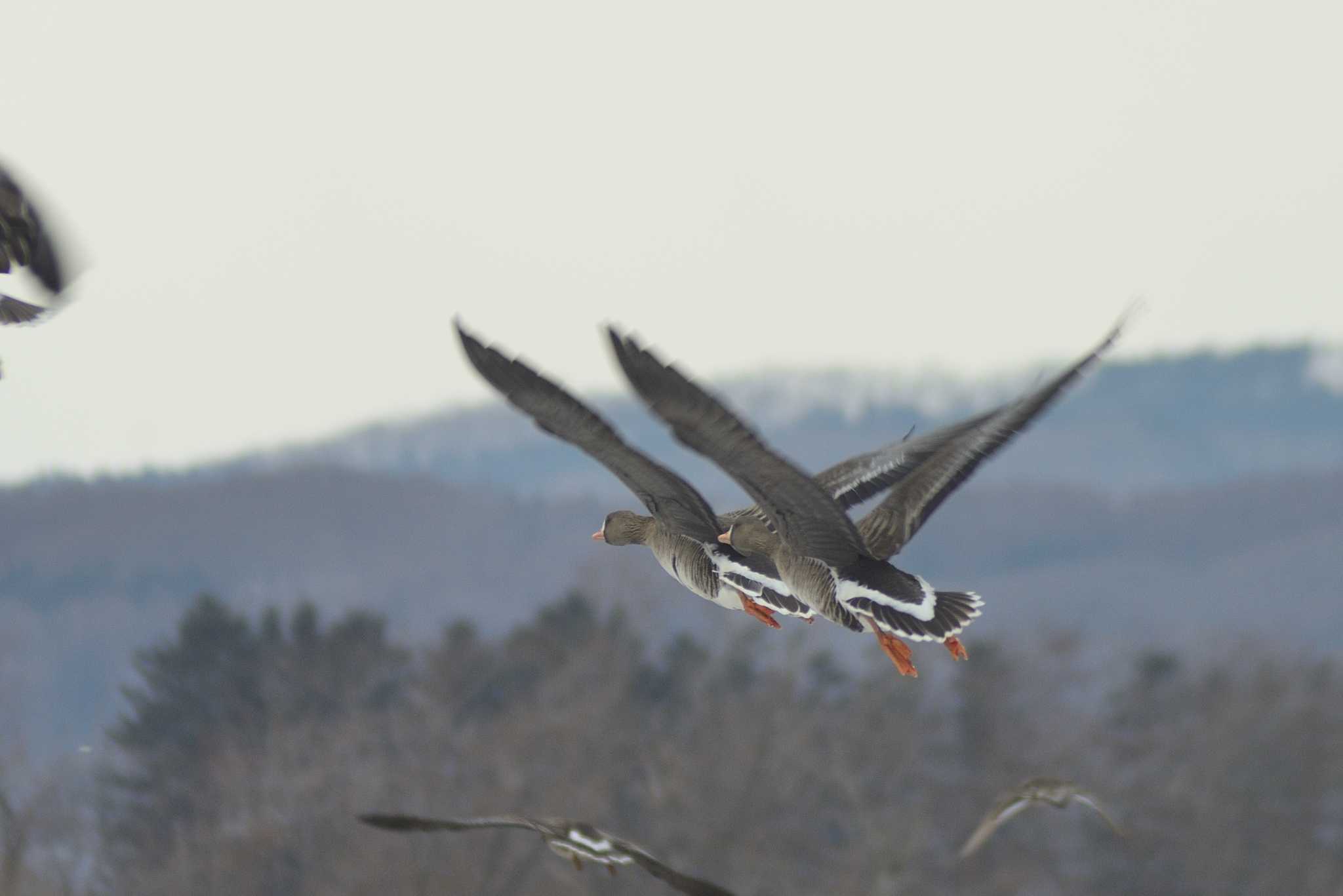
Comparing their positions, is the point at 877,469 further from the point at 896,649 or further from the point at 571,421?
the point at 571,421

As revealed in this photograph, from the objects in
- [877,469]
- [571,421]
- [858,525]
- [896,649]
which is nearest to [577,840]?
[571,421]

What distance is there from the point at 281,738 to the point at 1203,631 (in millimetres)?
96242

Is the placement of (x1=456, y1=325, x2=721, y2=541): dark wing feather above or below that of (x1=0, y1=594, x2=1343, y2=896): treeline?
below

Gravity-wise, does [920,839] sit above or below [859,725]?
below

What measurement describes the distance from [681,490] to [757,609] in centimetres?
68

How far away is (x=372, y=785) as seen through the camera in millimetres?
75062

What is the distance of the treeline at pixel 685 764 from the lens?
72500 mm

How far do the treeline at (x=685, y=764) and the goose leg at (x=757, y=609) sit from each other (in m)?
64.0

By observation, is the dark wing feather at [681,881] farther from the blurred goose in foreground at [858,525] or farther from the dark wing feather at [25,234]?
the dark wing feather at [25,234]

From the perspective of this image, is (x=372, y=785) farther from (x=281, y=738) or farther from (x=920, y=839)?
(x=920, y=839)

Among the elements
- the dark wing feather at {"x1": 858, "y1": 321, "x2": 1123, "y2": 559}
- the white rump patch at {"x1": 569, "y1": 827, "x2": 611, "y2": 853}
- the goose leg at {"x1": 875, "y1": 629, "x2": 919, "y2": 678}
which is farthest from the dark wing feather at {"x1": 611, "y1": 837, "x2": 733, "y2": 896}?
the dark wing feather at {"x1": 858, "y1": 321, "x2": 1123, "y2": 559}

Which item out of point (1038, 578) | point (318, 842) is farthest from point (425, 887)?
point (1038, 578)

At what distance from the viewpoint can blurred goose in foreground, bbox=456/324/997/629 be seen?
4539 mm

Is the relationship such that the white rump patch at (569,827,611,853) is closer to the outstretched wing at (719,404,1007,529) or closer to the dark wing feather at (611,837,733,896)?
the dark wing feather at (611,837,733,896)
